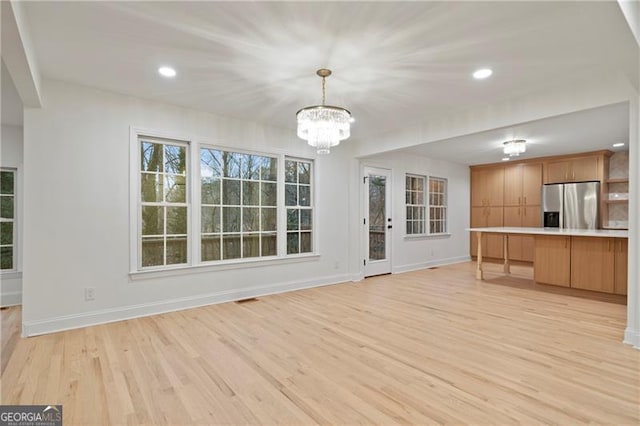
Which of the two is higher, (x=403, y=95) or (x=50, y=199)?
(x=403, y=95)

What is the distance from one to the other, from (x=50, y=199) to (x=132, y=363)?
6.42 ft

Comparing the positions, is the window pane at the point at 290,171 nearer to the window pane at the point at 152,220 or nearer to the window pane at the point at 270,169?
the window pane at the point at 270,169

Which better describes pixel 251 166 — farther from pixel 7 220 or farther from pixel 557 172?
pixel 557 172

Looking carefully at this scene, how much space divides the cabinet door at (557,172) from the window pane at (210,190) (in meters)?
6.92

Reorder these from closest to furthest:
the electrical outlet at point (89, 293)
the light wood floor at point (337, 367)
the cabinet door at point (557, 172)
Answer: the light wood floor at point (337, 367) < the electrical outlet at point (89, 293) < the cabinet door at point (557, 172)

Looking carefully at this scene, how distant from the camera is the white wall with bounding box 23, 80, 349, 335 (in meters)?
3.23

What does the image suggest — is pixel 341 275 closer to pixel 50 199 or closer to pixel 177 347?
pixel 177 347

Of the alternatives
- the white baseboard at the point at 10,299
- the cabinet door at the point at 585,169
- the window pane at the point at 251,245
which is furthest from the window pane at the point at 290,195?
the cabinet door at the point at 585,169

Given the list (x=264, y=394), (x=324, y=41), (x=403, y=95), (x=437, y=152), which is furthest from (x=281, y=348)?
(x=437, y=152)

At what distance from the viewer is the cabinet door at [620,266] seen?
4297 millimetres

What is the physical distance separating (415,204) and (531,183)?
2.72m

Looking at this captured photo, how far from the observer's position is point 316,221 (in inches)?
216

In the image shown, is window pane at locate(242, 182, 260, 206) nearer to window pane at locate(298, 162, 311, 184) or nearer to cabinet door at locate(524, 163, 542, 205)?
window pane at locate(298, 162, 311, 184)

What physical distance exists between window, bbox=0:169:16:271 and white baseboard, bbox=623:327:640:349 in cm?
725
